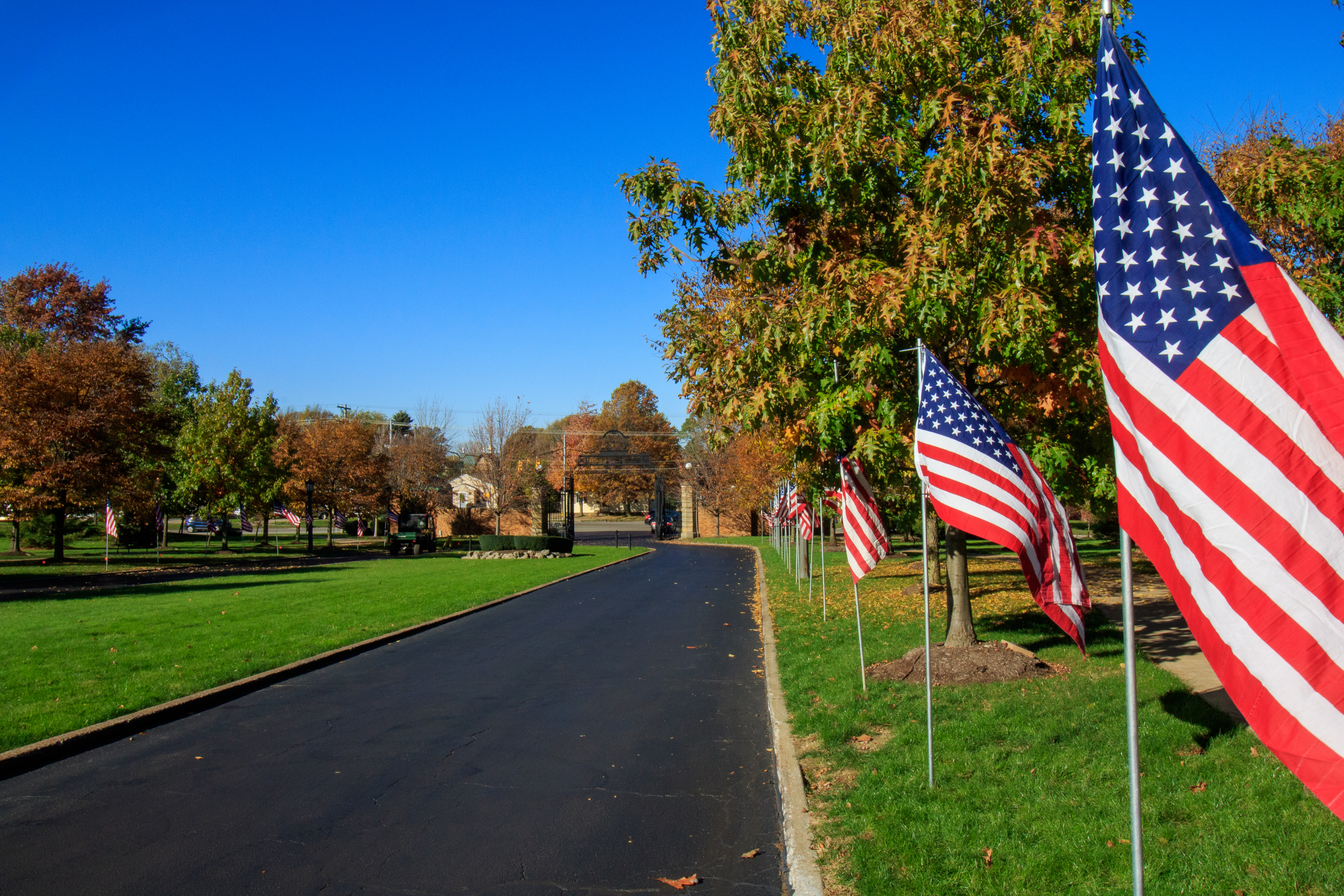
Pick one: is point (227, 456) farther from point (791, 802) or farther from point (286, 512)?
point (791, 802)

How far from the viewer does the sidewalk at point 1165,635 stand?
8.07 meters

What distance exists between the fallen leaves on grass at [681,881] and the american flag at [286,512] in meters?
39.7

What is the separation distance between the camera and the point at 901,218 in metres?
9.91

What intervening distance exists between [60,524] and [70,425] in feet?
16.3

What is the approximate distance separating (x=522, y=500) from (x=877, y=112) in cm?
4810

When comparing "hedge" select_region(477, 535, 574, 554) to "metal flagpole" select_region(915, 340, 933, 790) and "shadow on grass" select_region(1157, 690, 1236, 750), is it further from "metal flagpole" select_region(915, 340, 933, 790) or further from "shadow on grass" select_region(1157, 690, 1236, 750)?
"shadow on grass" select_region(1157, 690, 1236, 750)

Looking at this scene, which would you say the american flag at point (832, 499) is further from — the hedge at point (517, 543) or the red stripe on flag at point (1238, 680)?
the hedge at point (517, 543)

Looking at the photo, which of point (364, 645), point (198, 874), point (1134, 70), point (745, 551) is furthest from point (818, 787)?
point (745, 551)

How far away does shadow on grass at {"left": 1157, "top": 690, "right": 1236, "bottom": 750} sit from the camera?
21.8ft

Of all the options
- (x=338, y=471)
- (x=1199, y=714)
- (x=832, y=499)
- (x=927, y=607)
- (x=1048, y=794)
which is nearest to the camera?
(x=1048, y=794)

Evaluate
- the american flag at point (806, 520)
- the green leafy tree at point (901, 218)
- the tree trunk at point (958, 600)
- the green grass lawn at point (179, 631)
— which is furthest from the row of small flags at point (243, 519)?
the tree trunk at point (958, 600)

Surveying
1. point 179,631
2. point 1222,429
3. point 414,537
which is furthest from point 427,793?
point 414,537

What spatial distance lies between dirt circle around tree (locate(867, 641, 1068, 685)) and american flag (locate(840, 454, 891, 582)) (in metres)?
1.08

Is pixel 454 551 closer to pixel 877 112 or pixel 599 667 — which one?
pixel 599 667
